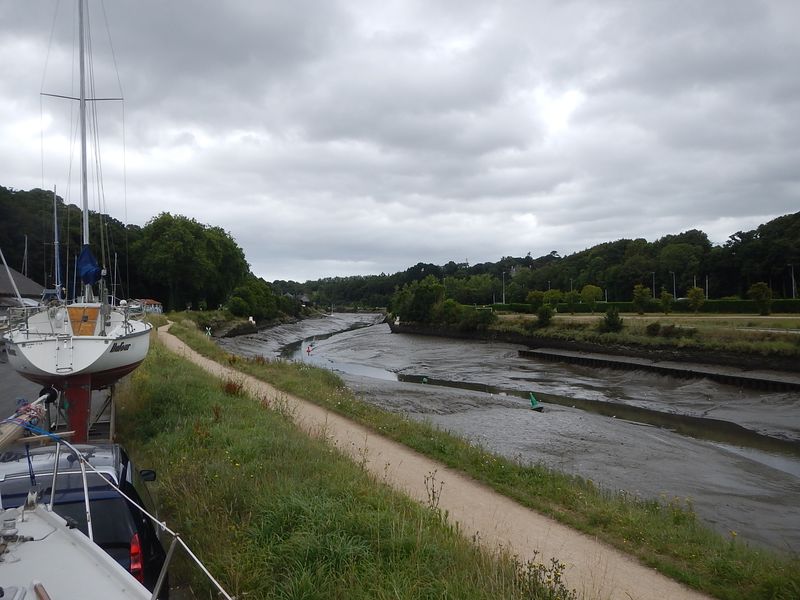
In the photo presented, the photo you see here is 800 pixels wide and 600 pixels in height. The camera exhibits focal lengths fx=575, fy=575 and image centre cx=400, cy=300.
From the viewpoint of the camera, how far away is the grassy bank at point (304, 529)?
172 inches

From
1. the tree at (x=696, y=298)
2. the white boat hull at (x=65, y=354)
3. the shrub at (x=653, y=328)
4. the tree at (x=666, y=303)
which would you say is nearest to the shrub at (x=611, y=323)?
the shrub at (x=653, y=328)

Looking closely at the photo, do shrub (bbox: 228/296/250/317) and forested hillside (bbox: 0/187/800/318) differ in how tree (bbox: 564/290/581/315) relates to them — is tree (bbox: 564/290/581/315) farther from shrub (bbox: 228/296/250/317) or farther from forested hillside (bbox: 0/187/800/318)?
shrub (bbox: 228/296/250/317)

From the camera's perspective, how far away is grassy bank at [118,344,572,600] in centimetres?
436

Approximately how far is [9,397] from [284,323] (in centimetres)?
7363

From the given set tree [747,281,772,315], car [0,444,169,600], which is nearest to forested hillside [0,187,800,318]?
tree [747,281,772,315]

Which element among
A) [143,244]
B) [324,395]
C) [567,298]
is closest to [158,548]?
[324,395]

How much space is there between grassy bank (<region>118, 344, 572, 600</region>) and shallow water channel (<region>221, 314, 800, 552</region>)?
233 inches

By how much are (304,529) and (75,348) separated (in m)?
7.13

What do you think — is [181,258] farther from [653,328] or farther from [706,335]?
[706,335]

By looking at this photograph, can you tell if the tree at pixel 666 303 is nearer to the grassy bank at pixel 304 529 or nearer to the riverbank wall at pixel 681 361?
the riverbank wall at pixel 681 361

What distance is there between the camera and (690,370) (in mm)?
30219

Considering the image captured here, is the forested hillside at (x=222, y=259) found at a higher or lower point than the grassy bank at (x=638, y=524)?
higher

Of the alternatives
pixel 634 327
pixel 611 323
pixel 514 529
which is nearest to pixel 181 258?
pixel 611 323

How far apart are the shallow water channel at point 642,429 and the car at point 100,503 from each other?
8358 mm
